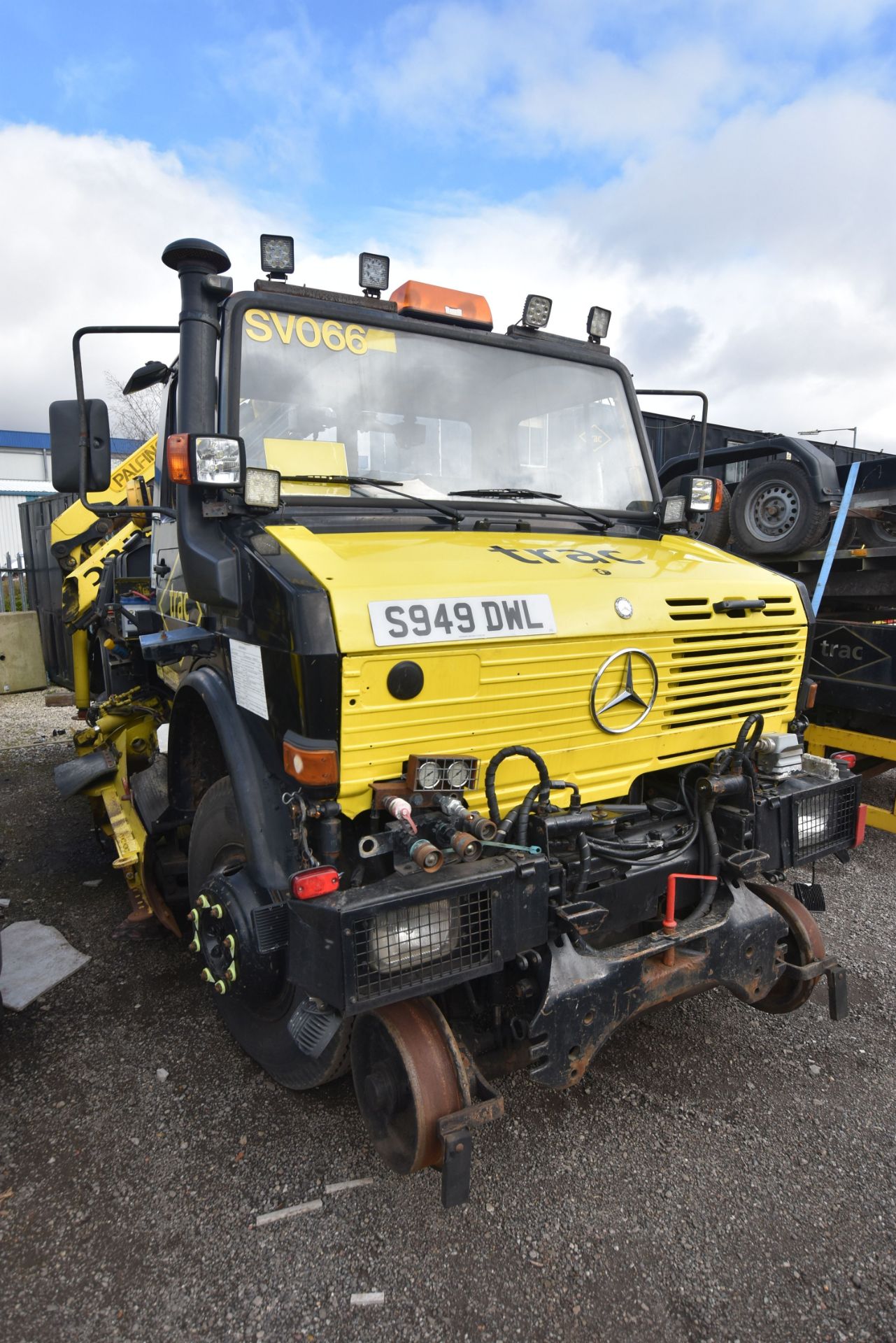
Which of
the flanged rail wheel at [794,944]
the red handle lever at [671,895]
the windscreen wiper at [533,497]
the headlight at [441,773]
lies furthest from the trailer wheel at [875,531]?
the headlight at [441,773]

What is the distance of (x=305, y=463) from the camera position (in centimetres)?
280

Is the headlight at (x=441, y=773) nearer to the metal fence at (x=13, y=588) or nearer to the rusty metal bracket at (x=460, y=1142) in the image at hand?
the rusty metal bracket at (x=460, y=1142)

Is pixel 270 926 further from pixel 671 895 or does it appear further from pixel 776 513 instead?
pixel 776 513

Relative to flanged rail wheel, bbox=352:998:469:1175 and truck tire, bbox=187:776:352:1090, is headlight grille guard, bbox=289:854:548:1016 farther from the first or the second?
truck tire, bbox=187:776:352:1090

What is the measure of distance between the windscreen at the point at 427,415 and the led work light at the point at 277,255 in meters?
0.22

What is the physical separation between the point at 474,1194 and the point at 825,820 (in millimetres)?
1788

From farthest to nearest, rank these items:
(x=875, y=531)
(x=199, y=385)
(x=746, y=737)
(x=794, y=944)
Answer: (x=875, y=531) → (x=794, y=944) → (x=746, y=737) → (x=199, y=385)

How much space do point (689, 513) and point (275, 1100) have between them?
2.97 m

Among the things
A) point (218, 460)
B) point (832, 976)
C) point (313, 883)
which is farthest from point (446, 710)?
point (832, 976)

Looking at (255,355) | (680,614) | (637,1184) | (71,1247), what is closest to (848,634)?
(680,614)

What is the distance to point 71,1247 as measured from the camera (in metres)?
2.20

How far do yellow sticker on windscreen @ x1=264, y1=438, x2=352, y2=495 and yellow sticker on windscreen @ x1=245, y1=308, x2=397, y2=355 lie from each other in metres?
0.40

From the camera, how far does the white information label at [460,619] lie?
210 cm

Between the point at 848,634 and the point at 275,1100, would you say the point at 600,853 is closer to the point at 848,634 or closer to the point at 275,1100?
the point at 275,1100
